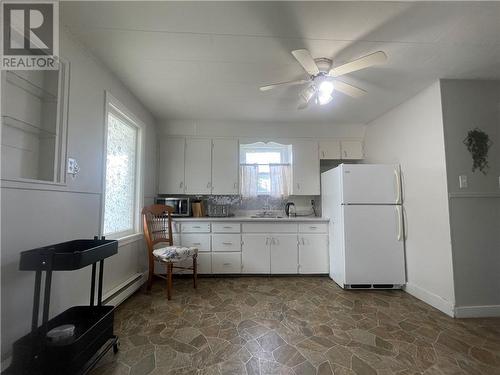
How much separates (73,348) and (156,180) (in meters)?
2.59

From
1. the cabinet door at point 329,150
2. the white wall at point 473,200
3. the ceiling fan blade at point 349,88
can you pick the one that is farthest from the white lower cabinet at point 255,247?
the ceiling fan blade at point 349,88

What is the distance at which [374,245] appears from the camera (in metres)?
2.75

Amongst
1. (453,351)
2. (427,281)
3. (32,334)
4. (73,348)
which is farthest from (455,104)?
(32,334)

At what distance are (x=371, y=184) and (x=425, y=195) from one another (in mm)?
563

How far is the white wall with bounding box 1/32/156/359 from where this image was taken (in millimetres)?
1250

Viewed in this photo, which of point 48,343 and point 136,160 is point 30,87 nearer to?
point 136,160

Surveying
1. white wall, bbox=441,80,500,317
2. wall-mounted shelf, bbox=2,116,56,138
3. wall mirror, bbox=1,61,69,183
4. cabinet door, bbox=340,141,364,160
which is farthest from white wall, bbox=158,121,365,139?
wall-mounted shelf, bbox=2,116,56,138

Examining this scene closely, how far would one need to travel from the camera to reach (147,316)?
6.92ft

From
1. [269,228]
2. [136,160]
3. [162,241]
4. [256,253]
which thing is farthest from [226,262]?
[136,160]

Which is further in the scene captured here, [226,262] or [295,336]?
[226,262]

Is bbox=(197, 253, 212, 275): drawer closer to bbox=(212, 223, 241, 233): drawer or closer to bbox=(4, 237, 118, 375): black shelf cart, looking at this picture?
bbox=(212, 223, 241, 233): drawer

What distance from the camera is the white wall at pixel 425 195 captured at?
2.24 meters

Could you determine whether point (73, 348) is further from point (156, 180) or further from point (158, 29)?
point (156, 180)

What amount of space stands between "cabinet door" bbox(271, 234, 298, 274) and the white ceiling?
1989 mm
